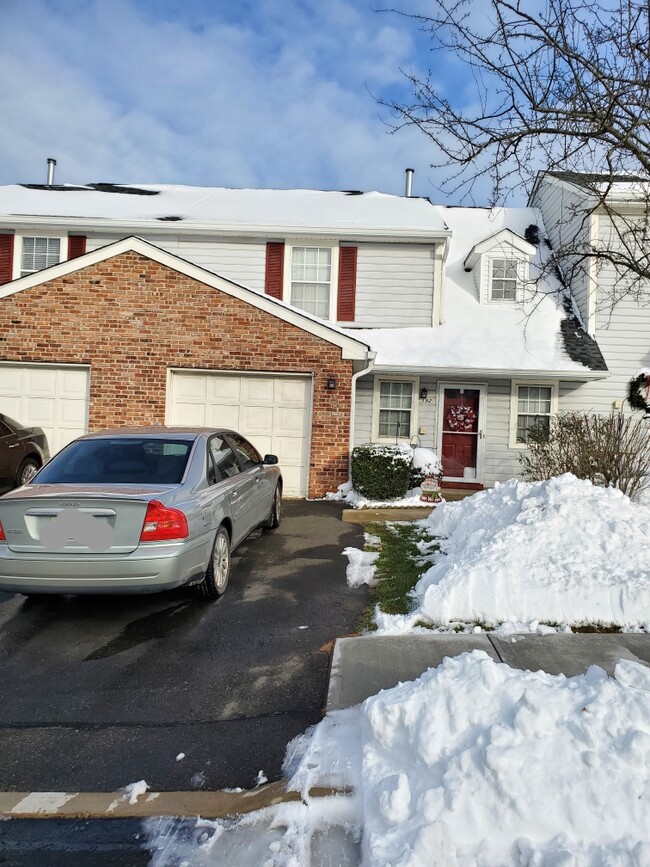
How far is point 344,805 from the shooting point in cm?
232

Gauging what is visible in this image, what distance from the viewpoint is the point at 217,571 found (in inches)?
198

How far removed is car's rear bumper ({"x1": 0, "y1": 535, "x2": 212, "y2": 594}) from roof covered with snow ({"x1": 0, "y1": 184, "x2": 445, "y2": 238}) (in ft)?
30.8

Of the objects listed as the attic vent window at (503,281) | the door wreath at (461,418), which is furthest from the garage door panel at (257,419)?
the attic vent window at (503,281)

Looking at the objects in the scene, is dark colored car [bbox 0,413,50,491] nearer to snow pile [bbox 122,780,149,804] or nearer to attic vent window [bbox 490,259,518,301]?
snow pile [bbox 122,780,149,804]

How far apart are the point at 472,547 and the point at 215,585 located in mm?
2373

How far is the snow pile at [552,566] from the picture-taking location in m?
4.32

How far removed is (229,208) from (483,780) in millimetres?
13437

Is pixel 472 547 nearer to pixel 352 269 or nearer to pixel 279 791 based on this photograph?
pixel 279 791

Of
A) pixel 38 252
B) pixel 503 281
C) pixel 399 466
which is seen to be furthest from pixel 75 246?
pixel 503 281

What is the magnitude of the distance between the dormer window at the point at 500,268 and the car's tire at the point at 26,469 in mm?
9638

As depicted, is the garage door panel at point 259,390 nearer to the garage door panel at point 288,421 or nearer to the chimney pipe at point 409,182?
the garage door panel at point 288,421

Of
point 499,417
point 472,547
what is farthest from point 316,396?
point 472,547

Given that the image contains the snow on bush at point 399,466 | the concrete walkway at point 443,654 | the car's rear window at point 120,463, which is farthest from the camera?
the snow on bush at point 399,466

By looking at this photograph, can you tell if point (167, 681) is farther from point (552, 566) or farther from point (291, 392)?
point (291, 392)
